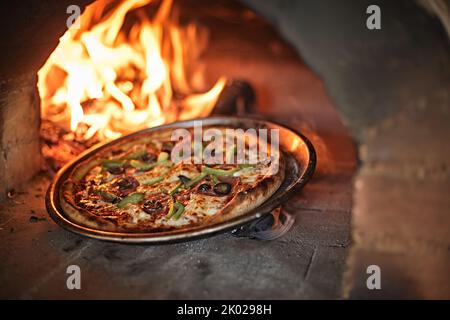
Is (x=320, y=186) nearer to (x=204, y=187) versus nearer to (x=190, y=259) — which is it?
(x=204, y=187)

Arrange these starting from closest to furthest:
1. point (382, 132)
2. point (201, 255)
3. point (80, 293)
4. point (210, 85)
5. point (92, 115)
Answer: point (382, 132), point (80, 293), point (201, 255), point (92, 115), point (210, 85)

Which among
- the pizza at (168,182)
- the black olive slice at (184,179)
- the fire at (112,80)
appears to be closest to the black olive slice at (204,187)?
the pizza at (168,182)

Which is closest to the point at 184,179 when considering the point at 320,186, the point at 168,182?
the point at 168,182

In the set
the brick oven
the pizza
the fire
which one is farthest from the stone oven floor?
the fire

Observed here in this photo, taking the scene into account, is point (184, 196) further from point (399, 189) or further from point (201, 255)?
point (399, 189)

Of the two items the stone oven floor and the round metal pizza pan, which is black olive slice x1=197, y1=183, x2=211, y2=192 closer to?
the stone oven floor

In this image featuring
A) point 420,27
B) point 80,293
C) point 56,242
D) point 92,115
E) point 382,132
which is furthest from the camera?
point 92,115
